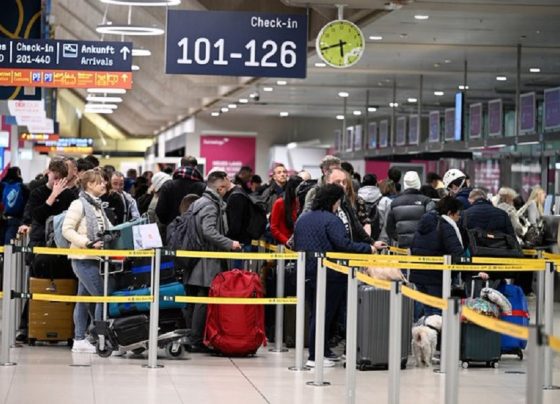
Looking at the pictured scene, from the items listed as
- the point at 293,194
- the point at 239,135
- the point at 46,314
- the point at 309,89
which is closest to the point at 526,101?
the point at 309,89

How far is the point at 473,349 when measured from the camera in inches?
464

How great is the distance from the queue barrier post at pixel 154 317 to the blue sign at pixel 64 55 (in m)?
8.45

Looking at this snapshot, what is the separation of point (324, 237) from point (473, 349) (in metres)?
1.97

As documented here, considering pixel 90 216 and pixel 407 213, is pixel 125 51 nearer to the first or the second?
pixel 407 213

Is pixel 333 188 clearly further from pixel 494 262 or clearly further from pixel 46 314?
pixel 46 314

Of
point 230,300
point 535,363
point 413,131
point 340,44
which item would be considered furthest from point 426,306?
point 413,131

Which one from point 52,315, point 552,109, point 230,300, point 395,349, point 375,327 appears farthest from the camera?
point 552,109

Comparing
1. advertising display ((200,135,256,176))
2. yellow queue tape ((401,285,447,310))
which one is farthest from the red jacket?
advertising display ((200,135,256,176))

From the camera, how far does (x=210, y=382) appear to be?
34.0ft

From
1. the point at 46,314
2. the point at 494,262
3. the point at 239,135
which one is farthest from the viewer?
the point at 239,135

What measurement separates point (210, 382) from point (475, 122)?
1982 centimetres

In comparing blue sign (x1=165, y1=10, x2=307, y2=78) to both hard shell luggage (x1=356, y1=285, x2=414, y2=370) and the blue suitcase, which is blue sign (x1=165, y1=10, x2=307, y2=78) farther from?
hard shell luggage (x1=356, y1=285, x2=414, y2=370)

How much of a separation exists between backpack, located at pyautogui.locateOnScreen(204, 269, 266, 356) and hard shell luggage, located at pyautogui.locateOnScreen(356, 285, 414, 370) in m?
1.16

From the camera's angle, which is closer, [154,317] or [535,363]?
[535,363]
